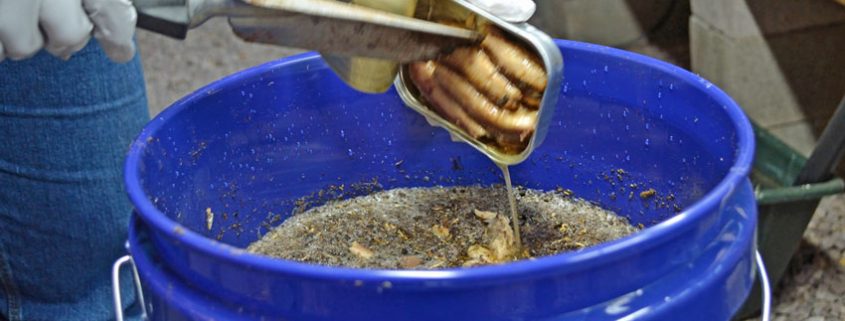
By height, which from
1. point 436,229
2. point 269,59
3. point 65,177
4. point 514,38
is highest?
point 514,38

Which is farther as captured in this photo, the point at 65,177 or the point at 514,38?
the point at 65,177

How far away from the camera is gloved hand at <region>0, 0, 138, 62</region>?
74 centimetres

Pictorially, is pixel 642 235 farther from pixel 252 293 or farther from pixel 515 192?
pixel 515 192

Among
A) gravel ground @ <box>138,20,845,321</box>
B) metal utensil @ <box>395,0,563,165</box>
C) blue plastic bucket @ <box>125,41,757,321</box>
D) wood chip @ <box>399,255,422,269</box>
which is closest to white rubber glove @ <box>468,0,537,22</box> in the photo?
metal utensil @ <box>395,0,563,165</box>

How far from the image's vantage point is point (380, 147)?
3.28 ft

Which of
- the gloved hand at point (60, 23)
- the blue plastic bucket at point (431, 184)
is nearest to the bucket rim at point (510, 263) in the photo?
the blue plastic bucket at point (431, 184)

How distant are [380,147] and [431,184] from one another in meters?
0.07

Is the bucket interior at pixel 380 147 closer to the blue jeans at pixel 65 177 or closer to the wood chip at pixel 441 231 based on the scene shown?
the wood chip at pixel 441 231

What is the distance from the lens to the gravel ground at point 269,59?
1421mm

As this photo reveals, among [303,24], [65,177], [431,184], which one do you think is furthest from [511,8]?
[65,177]

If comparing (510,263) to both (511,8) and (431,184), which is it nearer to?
(511,8)

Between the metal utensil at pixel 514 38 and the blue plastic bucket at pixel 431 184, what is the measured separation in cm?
6

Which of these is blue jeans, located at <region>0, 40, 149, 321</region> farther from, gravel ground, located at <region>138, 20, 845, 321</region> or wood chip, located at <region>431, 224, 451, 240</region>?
gravel ground, located at <region>138, 20, 845, 321</region>

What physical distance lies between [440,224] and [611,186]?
174 millimetres
